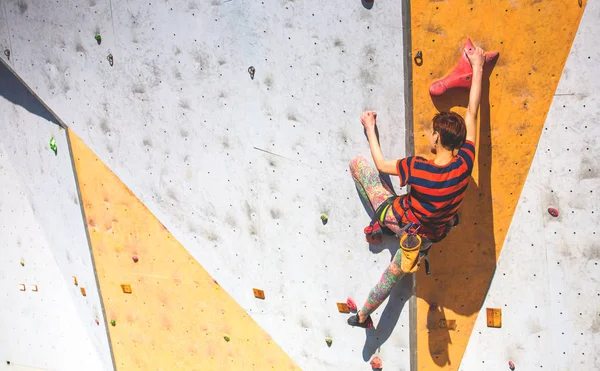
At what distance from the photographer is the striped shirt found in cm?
247

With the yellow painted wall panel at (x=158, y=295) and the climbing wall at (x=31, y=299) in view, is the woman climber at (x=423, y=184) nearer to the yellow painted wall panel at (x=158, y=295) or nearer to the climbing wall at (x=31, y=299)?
the yellow painted wall panel at (x=158, y=295)

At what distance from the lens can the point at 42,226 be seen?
4.31 meters

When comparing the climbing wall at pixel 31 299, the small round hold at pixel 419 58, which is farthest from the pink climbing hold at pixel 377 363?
the climbing wall at pixel 31 299

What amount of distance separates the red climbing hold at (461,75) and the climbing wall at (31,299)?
2989mm

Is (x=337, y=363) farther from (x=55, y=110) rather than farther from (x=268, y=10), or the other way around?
(x=55, y=110)

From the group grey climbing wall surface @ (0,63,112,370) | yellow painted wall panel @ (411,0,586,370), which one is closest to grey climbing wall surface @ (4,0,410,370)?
yellow painted wall panel @ (411,0,586,370)

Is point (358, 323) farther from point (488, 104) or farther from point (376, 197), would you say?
point (488, 104)

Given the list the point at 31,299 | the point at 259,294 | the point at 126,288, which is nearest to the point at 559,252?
the point at 259,294

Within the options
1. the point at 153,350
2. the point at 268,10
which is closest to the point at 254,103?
the point at 268,10

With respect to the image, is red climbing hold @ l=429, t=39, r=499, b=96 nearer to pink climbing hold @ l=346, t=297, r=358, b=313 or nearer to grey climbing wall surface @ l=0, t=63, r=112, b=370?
pink climbing hold @ l=346, t=297, r=358, b=313

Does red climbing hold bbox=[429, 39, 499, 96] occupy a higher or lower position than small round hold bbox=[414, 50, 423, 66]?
lower

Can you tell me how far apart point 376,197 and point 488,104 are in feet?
2.17

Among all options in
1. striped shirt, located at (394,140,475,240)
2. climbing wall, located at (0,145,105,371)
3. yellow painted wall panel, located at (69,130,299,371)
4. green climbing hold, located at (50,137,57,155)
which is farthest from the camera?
climbing wall, located at (0,145,105,371)

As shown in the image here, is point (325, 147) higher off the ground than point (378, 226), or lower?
higher
